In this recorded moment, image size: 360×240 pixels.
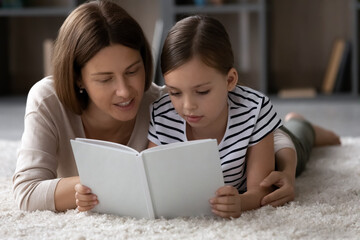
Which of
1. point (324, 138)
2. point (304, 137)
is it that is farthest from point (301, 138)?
point (324, 138)

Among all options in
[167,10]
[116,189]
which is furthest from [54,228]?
[167,10]

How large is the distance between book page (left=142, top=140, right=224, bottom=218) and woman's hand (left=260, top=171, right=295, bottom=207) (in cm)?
17

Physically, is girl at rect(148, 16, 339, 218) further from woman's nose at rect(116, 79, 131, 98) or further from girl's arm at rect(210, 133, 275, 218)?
woman's nose at rect(116, 79, 131, 98)

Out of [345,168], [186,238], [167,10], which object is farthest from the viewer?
[167,10]

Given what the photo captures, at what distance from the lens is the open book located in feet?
4.34

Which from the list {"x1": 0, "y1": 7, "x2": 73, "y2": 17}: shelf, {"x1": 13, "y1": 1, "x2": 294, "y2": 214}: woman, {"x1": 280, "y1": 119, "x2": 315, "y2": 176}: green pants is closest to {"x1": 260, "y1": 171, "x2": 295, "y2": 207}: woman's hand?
{"x1": 13, "y1": 1, "x2": 294, "y2": 214}: woman

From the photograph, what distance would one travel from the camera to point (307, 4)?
421 centimetres

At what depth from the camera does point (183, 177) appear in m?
1.36

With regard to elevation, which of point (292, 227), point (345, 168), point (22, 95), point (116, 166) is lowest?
point (22, 95)

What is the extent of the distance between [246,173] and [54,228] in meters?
0.49

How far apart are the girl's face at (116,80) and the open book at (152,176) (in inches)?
8.2

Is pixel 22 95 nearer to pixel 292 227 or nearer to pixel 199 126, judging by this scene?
pixel 199 126

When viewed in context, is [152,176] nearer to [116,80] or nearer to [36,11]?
[116,80]

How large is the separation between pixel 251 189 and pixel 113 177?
34 centimetres
